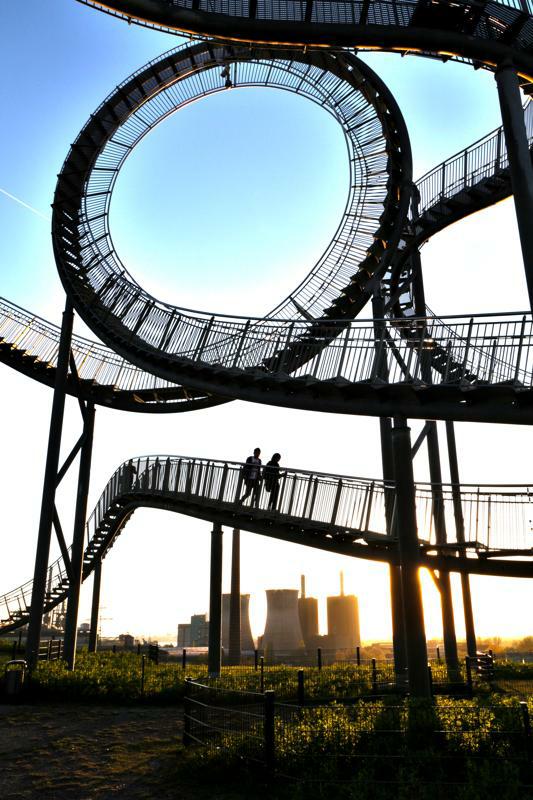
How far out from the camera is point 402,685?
16.3 meters

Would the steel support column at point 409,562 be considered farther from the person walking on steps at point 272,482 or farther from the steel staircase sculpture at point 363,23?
the steel staircase sculpture at point 363,23

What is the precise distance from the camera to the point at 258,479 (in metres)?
17.8

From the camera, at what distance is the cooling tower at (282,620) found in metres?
65.2

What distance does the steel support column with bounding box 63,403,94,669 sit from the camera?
21.2 meters

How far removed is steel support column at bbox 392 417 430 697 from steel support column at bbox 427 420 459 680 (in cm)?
144

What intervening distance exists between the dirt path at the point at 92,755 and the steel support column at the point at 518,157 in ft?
31.5

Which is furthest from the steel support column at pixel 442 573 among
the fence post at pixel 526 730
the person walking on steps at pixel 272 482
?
the fence post at pixel 526 730

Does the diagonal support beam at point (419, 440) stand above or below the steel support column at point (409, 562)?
above

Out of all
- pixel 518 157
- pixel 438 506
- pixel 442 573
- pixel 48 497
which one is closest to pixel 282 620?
pixel 48 497

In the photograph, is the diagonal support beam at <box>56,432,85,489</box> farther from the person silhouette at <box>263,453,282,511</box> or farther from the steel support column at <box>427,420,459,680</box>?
the steel support column at <box>427,420,459,680</box>

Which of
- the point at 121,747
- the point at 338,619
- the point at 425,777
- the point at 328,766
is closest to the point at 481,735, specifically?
the point at 425,777

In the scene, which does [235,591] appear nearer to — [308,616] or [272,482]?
[272,482]

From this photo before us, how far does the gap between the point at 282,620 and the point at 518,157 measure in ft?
200

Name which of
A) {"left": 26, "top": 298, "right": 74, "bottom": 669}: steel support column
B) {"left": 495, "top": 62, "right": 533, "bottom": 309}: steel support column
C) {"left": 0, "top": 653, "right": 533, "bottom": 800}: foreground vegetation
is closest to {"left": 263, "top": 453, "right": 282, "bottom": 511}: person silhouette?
{"left": 0, "top": 653, "right": 533, "bottom": 800}: foreground vegetation
